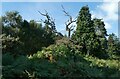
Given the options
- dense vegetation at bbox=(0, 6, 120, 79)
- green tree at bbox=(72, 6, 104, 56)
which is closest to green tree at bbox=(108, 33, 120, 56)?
dense vegetation at bbox=(0, 6, 120, 79)

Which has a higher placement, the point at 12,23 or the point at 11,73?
the point at 12,23

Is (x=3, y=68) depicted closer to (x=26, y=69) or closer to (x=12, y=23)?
(x=26, y=69)

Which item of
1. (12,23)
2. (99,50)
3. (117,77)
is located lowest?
(117,77)

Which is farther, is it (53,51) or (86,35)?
(86,35)

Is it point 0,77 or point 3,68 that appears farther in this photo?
point 3,68

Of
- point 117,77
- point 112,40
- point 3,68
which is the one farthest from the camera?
point 112,40

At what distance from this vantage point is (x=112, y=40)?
170 ft

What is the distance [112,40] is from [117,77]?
37245 millimetres

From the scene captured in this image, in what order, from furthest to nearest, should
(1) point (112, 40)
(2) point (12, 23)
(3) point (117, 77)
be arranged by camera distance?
(1) point (112, 40), (2) point (12, 23), (3) point (117, 77)

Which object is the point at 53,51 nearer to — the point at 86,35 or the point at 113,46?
the point at 86,35

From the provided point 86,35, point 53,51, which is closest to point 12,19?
point 86,35

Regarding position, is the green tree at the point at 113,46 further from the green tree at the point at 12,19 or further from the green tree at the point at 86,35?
the green tree at the point at 12,19

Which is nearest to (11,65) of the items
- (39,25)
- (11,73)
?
(11,73)

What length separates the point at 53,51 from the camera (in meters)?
17.1
